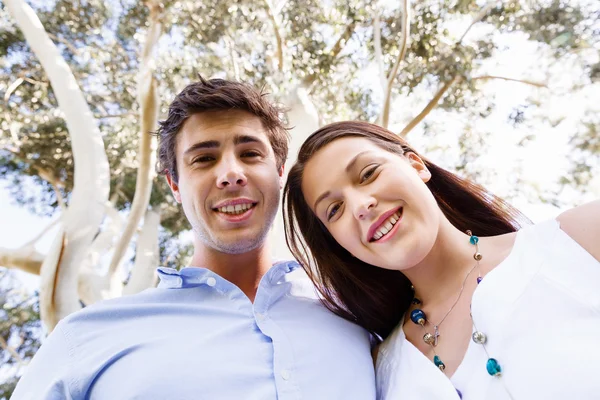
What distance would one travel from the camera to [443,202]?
1.95m

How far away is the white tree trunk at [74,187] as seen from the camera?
13.9 ft

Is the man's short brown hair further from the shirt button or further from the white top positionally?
the white top

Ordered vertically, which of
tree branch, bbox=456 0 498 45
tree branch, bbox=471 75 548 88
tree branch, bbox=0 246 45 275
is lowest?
tree branch, bbox=0 246 45 275

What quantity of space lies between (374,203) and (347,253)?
522 mm

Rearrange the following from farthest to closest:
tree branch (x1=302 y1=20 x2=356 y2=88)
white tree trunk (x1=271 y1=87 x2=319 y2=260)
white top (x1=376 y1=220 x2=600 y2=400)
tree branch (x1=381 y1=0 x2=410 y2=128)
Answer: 1. tree branch (x1=302 y1=20 x2=356 y2=88)
2. tree branch (x1=381 y1=0 x2=410 y2=128)
3. white tree trunk (x1=271 y1=87 x2=319 y2=260)
4. white top (x1=376 y1=220 x2=600 y2=400)

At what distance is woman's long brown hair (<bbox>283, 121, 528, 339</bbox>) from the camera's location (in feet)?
6.19

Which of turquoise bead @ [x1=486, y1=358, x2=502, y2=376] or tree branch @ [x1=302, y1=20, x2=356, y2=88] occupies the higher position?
tree branch @ [x1=302, y1=20, x2=356, y2=88]

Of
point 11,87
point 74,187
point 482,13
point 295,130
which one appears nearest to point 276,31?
point 295,130

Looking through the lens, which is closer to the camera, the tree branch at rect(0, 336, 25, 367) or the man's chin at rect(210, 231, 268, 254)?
the man's chin at rect(210, 231, 268, 254)

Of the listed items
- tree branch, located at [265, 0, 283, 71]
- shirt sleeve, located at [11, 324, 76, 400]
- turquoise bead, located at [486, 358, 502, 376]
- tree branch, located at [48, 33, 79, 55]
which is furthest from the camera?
tree branch, located at [48, 33, 79, 55]

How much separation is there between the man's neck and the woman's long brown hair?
0.25 metres

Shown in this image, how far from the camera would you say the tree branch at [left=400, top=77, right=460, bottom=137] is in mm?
5992

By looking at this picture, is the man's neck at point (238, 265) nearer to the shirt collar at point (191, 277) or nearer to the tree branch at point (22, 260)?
the shirt collar at point (191, 277)

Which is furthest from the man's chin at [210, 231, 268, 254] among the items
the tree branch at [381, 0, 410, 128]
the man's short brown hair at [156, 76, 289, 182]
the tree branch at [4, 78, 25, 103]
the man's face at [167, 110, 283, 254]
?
the tree branch at [4, 78, 25, 103]
